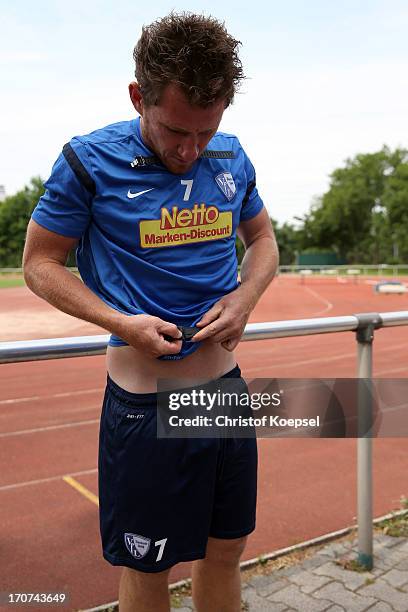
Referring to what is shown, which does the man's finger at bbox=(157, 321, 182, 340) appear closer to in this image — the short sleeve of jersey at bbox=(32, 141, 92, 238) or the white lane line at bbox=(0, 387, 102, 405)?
the short sleeve of jersey at bbox=(32, 141, 92, 238)

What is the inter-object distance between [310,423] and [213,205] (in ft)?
3.41

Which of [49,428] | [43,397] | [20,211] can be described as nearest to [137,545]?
[20,211]

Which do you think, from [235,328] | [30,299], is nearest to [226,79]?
[235,328]

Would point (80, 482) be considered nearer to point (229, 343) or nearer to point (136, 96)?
point (229, 343)

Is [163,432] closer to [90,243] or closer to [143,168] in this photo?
[90,243]

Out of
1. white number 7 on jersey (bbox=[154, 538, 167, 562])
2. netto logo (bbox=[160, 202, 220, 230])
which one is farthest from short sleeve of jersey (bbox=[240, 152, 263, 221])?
white number 7 on jersey (bbox=[154, 538, 167, 562])

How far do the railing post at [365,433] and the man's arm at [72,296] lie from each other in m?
1.31

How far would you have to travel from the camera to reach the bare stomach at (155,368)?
1.72 m

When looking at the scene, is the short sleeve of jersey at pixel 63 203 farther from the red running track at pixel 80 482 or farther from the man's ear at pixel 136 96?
the red running track at pixel 80 482

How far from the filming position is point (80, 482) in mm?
4523

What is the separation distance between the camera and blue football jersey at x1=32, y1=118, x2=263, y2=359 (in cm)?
159

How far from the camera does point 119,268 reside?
1.65 m

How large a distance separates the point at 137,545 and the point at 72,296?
0.72m

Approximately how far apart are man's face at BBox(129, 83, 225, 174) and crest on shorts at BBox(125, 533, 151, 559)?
1015 millimetres
